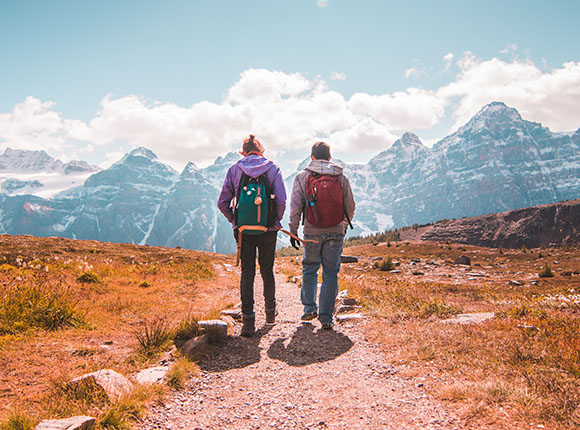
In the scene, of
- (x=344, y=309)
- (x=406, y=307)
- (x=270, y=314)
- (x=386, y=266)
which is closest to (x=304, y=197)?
(x=270, y=314)

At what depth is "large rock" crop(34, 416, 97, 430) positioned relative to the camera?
112 inches

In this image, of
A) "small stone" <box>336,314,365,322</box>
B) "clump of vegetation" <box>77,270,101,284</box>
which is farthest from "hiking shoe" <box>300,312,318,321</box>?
"clump of vegetation" <box>77,270,101,284</box>

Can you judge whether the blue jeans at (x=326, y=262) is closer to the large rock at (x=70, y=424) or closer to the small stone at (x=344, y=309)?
the small stone at (x=344, y=309)

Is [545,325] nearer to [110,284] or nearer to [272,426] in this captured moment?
[272,426]

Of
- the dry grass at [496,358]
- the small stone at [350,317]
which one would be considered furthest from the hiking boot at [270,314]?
the dry grass at [496,358]

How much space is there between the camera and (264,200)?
6.78 meters

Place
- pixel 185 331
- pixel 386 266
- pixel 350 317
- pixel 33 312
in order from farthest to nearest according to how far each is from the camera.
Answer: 1. pixel 386 266
2. pixel 350 317
3. pixel 33 312
4. pixel 185 331

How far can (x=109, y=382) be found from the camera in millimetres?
3803

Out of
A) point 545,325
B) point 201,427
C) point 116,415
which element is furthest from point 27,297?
point 545,325

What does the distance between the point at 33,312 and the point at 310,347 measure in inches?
203

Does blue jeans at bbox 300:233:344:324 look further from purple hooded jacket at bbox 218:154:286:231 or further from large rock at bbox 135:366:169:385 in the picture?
large rock at bbox 135:366:169:385

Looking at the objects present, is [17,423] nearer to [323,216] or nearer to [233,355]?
[233,355]

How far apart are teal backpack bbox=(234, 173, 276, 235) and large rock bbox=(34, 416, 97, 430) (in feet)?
13.4

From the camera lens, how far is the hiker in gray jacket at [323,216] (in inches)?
289
